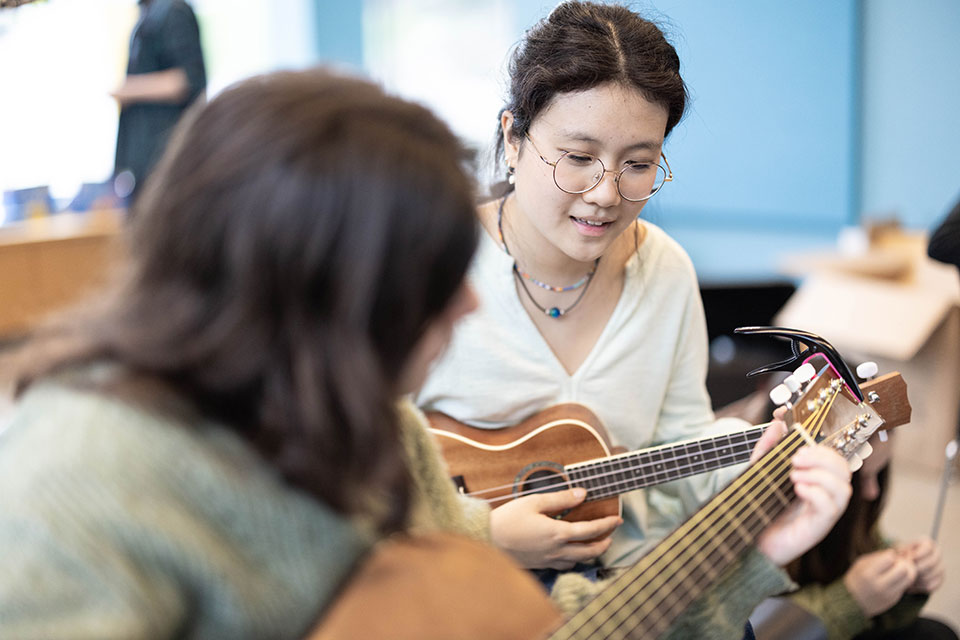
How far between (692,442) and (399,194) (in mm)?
716

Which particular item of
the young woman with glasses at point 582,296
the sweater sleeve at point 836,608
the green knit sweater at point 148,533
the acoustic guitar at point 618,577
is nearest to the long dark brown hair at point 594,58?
the young woman with glasses at point 582,296

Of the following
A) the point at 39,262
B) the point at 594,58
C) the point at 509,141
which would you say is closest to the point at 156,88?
the point at 39,262

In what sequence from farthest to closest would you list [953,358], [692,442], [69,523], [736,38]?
[736,38], [953,358], [692,442], [69,523]

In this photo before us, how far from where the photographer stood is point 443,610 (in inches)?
27.1

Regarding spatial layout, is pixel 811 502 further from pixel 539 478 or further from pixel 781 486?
pixel 539 478

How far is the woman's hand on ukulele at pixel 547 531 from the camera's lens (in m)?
1.19

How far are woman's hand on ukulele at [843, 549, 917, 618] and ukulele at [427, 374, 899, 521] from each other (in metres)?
0.55

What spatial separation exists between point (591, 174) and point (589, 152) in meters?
0.03

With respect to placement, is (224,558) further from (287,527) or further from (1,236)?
(1,236)

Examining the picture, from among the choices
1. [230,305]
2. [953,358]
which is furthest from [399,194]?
[953,358]

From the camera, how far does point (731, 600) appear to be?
0.97 m

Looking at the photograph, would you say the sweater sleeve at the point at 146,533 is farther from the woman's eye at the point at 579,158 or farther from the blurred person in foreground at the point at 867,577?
the blurred person in foreground at the point at 867,577

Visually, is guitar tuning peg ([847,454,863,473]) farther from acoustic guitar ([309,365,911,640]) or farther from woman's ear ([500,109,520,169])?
woman's ear ([500,109,520,169])

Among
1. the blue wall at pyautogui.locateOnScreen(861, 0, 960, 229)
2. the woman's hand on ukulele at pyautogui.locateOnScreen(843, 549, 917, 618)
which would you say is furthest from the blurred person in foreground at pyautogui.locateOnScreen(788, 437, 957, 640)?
the blue wall at pyautogui.locateOnScreen(861, 0, 960, 229)
